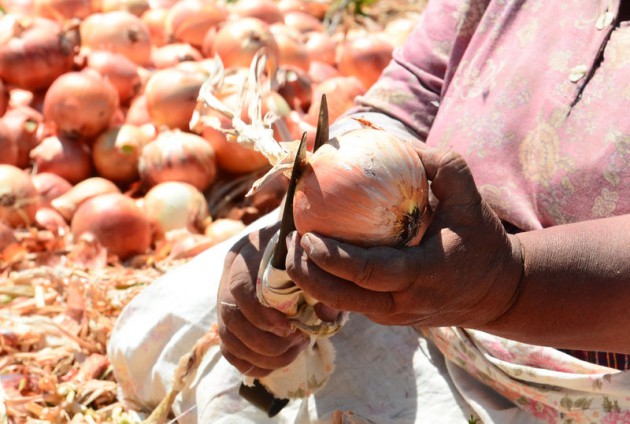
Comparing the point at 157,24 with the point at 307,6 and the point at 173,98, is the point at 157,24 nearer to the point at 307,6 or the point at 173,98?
the point at 173,98

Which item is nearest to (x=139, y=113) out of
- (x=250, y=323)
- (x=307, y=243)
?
(x=250, y=323)

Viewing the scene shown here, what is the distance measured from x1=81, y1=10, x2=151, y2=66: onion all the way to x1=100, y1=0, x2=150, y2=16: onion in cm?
23

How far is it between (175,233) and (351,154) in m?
1.39

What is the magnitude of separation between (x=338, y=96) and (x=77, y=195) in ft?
2.82

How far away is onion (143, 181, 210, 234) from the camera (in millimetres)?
2293

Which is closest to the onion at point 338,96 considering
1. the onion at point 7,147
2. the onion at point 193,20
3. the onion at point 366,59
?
the onion at point 366,59

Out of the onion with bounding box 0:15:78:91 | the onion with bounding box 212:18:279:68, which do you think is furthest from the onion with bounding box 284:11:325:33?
the onion with bounding box 0:15:78:91

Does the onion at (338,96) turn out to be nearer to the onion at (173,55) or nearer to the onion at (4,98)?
the onion at (173,55)

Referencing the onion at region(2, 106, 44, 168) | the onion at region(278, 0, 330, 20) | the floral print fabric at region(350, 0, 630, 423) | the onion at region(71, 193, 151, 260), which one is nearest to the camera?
the floral print fabric at region(350, 0, 630, 423)

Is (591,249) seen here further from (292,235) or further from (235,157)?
(235,157)

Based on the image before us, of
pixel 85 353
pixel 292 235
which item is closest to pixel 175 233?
pixel 85 353

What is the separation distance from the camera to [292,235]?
104 centimetres

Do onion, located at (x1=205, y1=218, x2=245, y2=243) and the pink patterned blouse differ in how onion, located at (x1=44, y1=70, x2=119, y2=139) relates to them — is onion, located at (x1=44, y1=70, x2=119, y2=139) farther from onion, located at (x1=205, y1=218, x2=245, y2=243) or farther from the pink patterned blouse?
the pink patterned blouse

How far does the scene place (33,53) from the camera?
2.58m
